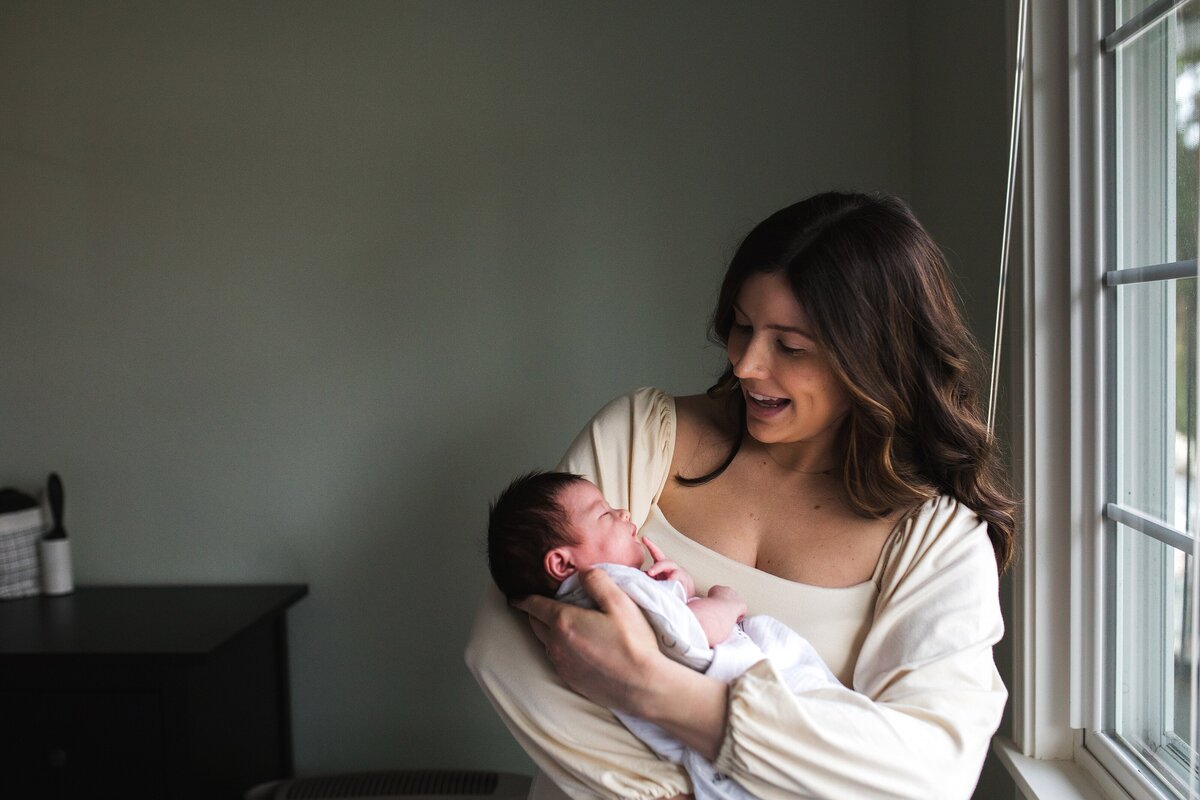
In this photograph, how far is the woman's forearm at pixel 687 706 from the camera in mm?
1180

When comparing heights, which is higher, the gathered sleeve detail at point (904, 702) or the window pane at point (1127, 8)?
the window pane at point (1127, 8)

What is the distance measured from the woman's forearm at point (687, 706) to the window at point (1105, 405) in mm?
617

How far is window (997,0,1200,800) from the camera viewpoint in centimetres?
132

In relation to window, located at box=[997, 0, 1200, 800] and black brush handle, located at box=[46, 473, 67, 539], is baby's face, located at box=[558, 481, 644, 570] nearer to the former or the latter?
window, located at box=[997, 0, 1200, 800]

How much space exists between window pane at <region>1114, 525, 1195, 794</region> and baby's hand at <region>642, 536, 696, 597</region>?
63 cm

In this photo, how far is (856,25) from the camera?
91.2 inches

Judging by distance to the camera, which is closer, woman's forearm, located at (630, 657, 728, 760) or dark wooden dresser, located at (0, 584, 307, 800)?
woman's forearm, located at (630, 657, 728, 760)

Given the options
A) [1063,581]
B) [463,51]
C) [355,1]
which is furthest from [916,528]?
[355,1]

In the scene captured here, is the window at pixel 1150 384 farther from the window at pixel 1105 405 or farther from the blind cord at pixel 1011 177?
the blind cord at pixel 1011 177

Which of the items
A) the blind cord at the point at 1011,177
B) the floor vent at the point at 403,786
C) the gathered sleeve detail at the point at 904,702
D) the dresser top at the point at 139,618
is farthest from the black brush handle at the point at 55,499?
the blind cord at the point at 1011,177

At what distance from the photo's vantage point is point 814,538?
4.80 ft

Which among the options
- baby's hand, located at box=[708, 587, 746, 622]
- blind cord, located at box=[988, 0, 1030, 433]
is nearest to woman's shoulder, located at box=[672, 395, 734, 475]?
baby's hand, located at box=[708, 587, 746, 622]

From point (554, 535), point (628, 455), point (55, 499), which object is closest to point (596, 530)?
point (554, 535)

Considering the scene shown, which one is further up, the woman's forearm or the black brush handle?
the black brush handle
